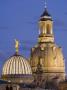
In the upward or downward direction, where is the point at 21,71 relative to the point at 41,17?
downward

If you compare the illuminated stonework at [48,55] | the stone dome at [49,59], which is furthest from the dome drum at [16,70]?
the stone dome at [49,59]

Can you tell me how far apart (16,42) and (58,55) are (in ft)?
42.6

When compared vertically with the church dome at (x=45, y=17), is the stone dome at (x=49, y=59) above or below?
below

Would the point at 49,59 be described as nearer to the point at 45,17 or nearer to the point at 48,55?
the point at 48,55

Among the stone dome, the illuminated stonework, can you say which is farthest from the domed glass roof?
the stone dome

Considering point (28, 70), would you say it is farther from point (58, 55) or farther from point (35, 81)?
point (58, 55)

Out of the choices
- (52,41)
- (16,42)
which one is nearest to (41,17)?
(52,41)

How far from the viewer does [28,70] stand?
104m

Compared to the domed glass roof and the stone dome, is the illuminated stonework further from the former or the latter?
the domed glass roof

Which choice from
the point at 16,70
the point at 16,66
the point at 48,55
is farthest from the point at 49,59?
the point at 16,70

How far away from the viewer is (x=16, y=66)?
10356 cm

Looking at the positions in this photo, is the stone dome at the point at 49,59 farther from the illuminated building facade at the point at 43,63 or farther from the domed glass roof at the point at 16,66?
the domed glass roof at the point at 16,66

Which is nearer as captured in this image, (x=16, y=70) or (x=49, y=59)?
(x=16, y=70)

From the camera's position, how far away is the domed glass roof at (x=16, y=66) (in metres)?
103
